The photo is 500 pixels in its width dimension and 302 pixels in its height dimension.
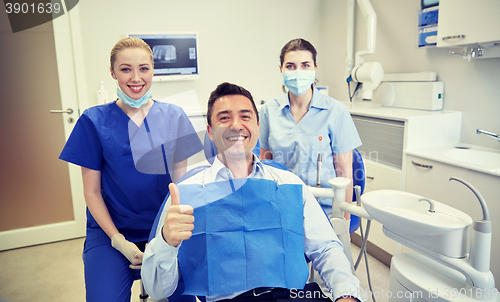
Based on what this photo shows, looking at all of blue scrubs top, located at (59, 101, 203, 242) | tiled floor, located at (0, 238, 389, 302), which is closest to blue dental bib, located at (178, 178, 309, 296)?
blue scrubs top, located at (59, 101, 203, 242)

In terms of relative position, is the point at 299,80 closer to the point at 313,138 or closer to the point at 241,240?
the point at 313,138

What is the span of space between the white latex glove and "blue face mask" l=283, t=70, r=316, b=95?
1028mm

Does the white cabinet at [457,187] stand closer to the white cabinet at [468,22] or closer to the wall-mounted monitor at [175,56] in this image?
the white cabinet at [468,22]

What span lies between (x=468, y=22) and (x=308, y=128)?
1.07m

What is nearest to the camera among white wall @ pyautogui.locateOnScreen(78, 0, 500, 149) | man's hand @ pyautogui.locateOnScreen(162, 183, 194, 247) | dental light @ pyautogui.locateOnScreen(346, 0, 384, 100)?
man's hand @ pyautogui.locateOnScreen(162, 183, 194, 247)

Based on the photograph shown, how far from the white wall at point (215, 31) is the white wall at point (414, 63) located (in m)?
0.32

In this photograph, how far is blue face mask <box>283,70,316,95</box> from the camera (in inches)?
66.7

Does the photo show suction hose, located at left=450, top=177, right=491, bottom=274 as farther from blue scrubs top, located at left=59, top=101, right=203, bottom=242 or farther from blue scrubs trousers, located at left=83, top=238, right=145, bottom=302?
blue scrubs trousers, located at left=83, top=238, right=145, bottom=302

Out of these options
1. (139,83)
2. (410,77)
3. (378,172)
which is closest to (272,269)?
(139,83)

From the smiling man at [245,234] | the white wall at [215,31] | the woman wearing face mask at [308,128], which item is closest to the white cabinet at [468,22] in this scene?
the woman wearing face mask at [308,128]

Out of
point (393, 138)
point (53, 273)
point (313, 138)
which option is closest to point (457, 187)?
point (393, 138)

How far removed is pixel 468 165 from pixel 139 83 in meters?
1.65

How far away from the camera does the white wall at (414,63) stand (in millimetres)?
2152

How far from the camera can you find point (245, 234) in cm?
111
